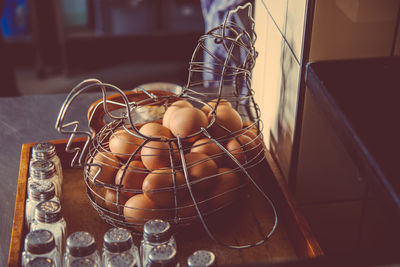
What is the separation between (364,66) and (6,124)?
2.85 ft

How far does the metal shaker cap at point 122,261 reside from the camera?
0.55 m

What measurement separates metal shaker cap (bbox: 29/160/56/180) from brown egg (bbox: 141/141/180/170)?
6.6 inches

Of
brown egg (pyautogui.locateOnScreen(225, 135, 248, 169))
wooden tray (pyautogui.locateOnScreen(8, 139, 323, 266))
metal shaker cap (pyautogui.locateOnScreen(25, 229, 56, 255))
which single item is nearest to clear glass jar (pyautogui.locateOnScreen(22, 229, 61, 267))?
metal shaker cap (pyautogui.locateOnScreen(25, 229, 56, 255))

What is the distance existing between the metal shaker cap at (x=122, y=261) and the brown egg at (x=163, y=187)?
0.15 meters

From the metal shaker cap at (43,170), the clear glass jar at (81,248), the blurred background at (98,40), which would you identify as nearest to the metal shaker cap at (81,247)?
the clear glass jar at (81,248)

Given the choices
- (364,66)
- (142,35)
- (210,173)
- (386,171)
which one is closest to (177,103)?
(210,173)

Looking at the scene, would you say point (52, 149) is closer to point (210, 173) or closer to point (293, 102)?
point (210, 173)

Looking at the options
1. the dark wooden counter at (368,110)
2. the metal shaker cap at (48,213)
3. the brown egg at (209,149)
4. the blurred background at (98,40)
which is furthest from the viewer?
the blurred background at (98,40)

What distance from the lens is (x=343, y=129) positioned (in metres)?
0.59

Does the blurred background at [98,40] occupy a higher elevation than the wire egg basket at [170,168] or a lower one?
lower

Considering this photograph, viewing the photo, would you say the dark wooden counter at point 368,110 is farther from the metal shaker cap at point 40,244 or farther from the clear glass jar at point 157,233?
the metal shaker cap at point 40,244

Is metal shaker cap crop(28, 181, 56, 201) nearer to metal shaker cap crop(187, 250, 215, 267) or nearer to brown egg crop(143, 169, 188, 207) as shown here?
brown egg crop(143, 169, 188, 207)

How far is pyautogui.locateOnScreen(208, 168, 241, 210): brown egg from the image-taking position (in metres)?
0.75

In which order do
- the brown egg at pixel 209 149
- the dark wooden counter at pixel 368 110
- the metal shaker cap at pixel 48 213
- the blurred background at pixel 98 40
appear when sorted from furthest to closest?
1. the blurred background at pixel 98 40
2. the brown egg at pixel 209 149
3. the metal shaker cap at pixel 48 213
4. the dark wooden counter at pixel 368 110
